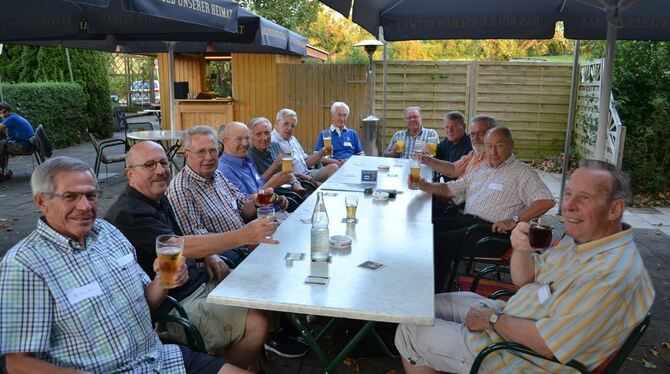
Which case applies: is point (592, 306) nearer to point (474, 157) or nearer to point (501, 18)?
point (474, 157)

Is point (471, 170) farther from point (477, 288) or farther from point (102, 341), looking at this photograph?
point (102, 341)

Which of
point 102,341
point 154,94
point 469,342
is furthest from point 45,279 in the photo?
point 154,94

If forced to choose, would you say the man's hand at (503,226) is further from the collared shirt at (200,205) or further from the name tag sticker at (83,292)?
the name tag sticker at (83,292)

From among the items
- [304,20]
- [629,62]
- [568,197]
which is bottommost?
[568,197]

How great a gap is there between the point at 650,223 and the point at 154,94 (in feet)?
58.9

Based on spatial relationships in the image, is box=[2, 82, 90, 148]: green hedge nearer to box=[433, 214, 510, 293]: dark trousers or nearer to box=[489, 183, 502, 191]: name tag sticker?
box=[433, 214, 510, 293]: dark trousers

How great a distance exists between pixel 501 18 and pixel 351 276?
10.7 ft

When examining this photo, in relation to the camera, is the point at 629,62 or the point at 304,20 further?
the point at 304,20

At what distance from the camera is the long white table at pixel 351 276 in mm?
1839

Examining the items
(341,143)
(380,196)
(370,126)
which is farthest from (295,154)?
(370,126)

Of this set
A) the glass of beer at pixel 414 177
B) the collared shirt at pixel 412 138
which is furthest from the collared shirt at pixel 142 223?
the collared shirt at pixel 412 138

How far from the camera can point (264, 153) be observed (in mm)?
4891

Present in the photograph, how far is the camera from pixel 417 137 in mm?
6230

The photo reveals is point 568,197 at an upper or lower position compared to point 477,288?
upper
